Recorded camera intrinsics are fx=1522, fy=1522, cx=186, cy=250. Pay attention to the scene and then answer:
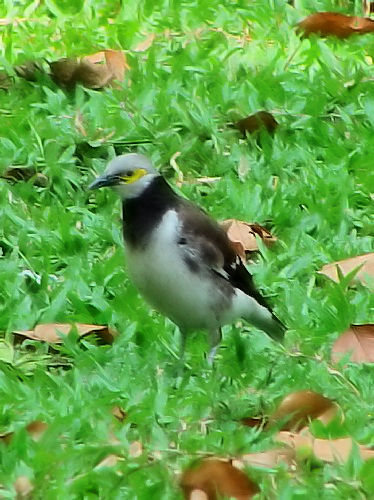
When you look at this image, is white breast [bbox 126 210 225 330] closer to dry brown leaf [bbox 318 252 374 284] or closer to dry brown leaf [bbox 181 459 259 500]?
dry brown leaf [bbox 318 252 374 284]

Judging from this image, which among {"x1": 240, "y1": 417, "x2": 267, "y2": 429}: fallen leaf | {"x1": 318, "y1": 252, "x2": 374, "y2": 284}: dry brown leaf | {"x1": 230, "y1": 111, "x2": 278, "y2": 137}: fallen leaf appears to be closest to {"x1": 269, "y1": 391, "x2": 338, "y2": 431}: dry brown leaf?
{"x1": 240, "y1": 417, "x2": 267, "y2": 429}: fallen leaf

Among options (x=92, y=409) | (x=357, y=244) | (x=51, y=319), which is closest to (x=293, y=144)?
(x=357, y=244)

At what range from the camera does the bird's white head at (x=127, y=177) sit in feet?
20.4

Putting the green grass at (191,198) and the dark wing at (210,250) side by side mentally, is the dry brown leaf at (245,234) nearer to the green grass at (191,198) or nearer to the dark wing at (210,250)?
the green grass at (191,198)

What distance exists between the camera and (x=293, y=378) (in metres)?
6.03

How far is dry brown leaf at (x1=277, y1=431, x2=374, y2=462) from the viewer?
516cm

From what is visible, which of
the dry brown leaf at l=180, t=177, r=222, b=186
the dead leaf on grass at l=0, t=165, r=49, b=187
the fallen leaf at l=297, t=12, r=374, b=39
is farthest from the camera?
the fallen leaf at l=297, t=12, r=374, b=39

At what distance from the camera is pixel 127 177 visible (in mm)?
6238

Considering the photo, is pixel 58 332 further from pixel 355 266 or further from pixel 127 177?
pixel 355 266

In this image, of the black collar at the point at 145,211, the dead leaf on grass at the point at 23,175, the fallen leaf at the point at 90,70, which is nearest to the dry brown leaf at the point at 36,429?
the black collar at the point at 145,211

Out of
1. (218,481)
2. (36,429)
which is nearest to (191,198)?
(36,429)

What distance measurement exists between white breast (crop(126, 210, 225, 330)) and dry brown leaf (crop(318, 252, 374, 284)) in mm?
825

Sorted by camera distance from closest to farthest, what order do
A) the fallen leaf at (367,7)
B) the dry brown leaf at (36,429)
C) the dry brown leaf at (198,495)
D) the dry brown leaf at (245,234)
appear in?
the dry brown leaf at (198,495), the dry brown leaf at (36,429), the dry brown leaf at (245,234), the fallen leaf at (367,7)

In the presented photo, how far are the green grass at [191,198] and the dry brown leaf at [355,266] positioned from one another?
0.19 feet
